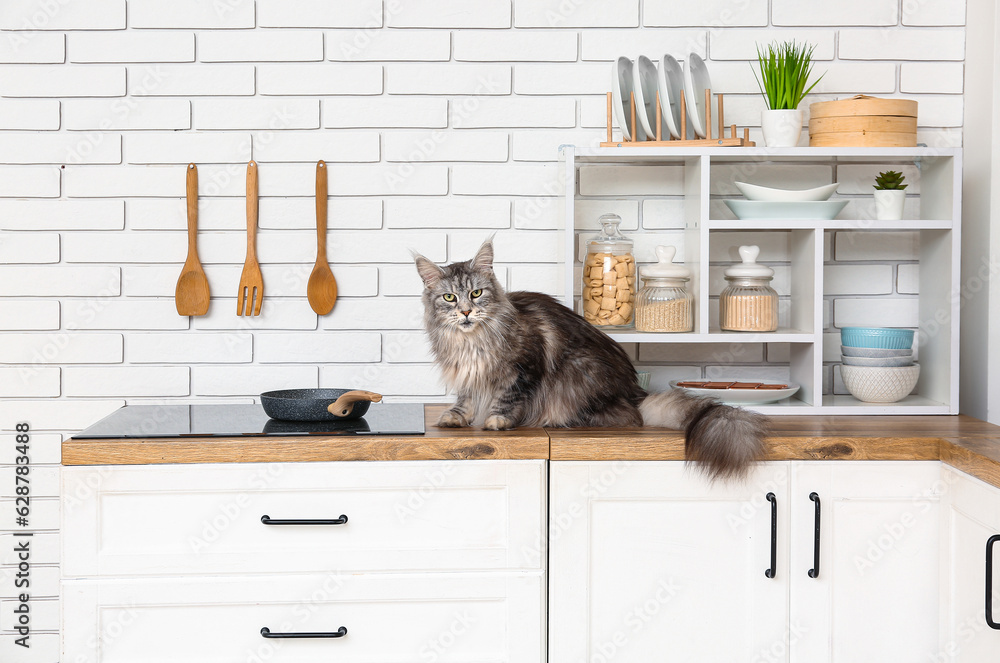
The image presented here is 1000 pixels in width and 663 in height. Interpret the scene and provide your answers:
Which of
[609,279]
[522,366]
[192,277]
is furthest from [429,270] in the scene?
[192,277]

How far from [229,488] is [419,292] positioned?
33.2 inches

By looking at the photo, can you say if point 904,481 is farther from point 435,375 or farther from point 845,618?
point 435,375

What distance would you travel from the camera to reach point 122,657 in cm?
170

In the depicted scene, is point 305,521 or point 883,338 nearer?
point 305,521

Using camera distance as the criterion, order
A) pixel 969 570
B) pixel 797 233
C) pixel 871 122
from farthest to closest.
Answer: pixel 797 233
pixel 871 122
pixel 969 570

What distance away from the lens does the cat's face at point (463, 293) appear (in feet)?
5.96

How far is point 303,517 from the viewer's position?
5.66ft

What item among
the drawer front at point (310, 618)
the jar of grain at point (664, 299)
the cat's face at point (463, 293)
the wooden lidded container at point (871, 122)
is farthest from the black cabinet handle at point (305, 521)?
the wooden lidded container at point (871, 122)

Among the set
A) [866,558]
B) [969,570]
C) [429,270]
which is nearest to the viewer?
[969,570]

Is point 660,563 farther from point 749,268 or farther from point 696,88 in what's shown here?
point 696,88

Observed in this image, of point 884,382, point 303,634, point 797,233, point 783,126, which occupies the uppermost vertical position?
point 783,126

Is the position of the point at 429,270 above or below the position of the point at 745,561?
above

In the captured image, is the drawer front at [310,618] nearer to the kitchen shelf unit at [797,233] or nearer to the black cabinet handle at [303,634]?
the black cabinet handle at [303,634]

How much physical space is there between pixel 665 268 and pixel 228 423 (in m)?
1.16
